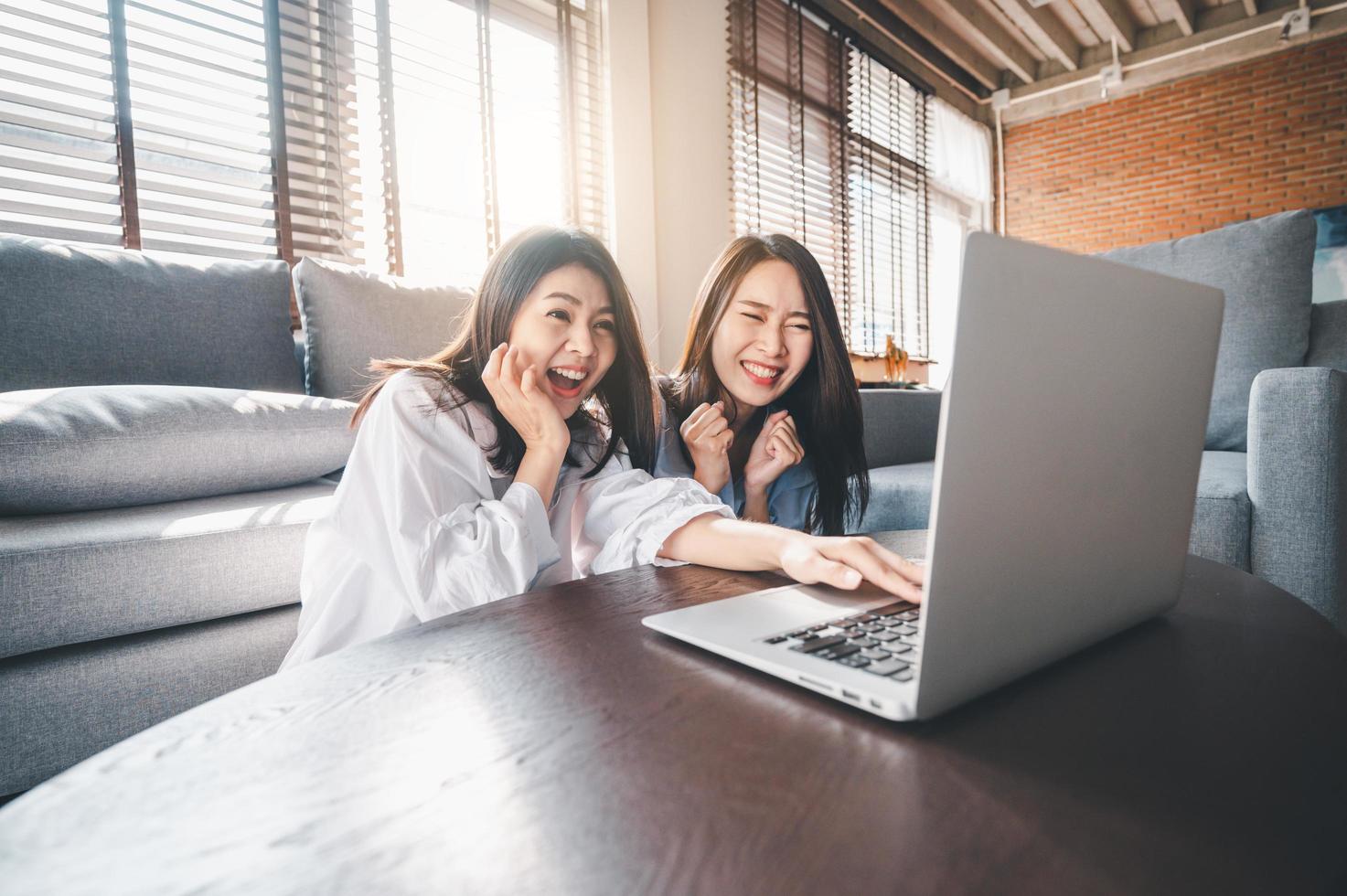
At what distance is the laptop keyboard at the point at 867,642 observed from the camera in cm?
40

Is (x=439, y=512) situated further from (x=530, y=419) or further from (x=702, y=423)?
(x=702, y=423)

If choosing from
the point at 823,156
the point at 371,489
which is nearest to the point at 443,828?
the point at 371,489

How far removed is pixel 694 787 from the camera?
30cm

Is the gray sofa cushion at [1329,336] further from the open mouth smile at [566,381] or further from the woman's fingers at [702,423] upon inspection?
the open mouth smile at [566,381]

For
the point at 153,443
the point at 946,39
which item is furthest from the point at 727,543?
the point at 946,39

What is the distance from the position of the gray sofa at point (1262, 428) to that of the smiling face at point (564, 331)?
870 millimetres

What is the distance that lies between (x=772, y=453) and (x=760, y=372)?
0.48 feet

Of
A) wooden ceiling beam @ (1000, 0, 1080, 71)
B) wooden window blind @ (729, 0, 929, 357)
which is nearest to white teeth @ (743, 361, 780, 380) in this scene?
wooden window blind @ (729, 0, 929, 357)

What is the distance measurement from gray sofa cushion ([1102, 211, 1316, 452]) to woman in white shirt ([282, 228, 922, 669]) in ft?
5.68

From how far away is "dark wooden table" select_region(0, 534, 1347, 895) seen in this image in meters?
0.25

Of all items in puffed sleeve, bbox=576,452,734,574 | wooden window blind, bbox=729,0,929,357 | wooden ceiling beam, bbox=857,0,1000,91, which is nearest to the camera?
puffed sleeve, bbox=576,452,734,574

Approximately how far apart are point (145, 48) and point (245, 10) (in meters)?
0.30

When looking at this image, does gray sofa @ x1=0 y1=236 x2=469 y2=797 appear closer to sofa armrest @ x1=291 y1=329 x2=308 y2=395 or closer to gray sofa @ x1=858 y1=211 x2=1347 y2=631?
sofa armrest @ x1=291 y1=329 x2=308 y2=395

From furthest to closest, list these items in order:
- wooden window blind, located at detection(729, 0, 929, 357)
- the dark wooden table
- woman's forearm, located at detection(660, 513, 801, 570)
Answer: wooden window blind, located at detection(729, 0, 929, 357) → woman's forearm, located at detection(660, 513, 801, 570) → the dark wooden table
